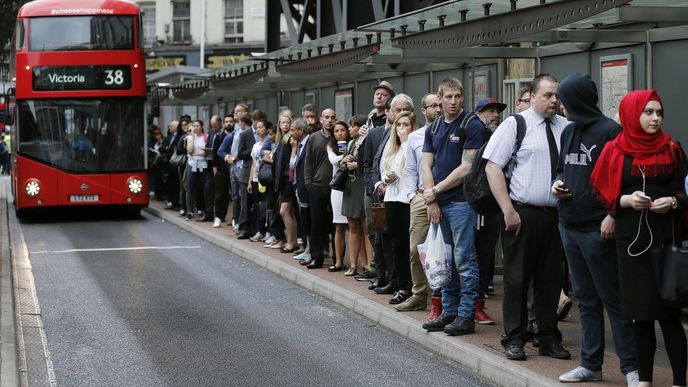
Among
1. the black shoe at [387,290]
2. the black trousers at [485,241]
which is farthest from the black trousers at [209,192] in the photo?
the black trousers at [485,241]

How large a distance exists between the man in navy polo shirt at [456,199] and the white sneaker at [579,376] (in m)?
1.84

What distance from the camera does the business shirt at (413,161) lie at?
9.75 m

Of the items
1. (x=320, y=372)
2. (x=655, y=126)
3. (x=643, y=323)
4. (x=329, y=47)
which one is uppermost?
(x=329, y=47)

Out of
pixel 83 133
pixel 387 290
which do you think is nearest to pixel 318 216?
pixel 387 290

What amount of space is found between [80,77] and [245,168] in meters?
5.61

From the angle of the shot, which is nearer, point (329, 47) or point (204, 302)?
point (204, 302)

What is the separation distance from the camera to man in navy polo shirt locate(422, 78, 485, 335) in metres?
8.80

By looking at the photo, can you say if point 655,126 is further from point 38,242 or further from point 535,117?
point 38,242

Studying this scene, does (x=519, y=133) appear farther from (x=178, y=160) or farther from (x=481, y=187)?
(x=178, y=160)

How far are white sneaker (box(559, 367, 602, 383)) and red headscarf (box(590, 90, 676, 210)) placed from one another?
110 cm

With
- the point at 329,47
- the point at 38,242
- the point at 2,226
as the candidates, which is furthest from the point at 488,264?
the point at 2,226

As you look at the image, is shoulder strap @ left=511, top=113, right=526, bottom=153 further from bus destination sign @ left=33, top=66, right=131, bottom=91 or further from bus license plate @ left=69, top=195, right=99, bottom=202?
bus license plate @ left=69, top=195, right=99, bottom=202

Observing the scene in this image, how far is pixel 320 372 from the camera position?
8.11 m

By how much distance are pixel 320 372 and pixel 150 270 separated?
6846 millimetres
